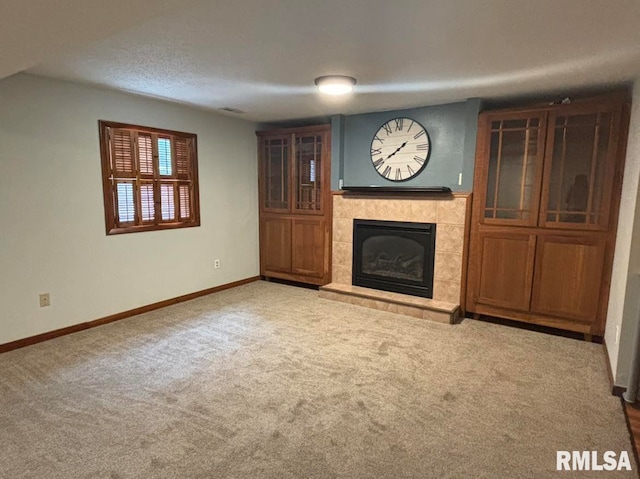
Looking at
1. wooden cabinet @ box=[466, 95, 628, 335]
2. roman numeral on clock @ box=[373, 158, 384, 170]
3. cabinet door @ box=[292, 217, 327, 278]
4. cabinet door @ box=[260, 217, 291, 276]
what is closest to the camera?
wooden cabinet @ box=[466, 95, 628, 335]

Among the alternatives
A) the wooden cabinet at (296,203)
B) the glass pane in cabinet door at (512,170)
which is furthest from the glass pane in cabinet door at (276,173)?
the glass pane in cabinet door at (512,170)

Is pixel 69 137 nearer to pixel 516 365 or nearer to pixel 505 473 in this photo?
pixel 505 473

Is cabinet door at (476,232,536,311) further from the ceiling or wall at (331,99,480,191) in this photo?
the ceiling

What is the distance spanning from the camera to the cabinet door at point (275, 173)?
16.5 ft

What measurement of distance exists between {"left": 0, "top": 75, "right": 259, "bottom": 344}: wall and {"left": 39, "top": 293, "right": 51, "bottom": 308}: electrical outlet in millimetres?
34

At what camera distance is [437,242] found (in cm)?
404

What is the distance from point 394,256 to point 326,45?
2664mm

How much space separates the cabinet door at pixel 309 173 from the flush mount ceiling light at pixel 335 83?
1.52 m

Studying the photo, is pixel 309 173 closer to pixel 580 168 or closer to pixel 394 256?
pixel 394 256

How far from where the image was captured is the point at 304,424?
2131mm

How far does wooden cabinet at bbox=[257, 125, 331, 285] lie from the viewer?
4777mm

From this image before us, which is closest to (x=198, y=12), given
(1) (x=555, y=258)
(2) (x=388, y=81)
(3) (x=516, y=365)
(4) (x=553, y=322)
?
(2) (x=388, y=81)

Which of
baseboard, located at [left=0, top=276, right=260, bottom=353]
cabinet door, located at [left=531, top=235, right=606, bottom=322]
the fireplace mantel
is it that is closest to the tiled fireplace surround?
the fireplace mantel

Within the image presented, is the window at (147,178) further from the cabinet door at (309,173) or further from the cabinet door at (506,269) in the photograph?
the cabinet door at (506,269)
